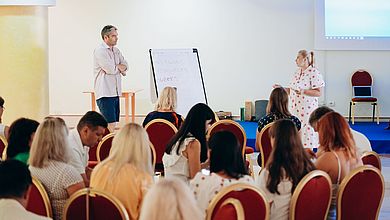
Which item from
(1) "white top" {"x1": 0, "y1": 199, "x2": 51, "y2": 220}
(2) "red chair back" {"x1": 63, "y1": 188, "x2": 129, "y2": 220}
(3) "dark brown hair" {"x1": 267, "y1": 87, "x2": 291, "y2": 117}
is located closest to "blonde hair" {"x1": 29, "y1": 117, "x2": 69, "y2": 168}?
(2) "red chair back" {"x1": 63, "y1": 188, "x2": 129, "y2": 220}

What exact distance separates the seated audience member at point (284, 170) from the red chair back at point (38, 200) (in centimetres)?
118

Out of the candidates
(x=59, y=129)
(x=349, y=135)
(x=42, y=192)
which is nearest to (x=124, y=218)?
(x=42, y=192)

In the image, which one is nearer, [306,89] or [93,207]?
[93,207]

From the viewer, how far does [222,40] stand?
1159 cm

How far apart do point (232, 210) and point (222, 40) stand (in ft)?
29.7

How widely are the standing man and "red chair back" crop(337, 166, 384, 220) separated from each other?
175 inches

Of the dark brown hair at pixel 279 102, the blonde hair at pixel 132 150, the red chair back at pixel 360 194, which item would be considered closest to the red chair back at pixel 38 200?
the blonde hair at pixel 132 150

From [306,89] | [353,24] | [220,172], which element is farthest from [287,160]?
[353,24]

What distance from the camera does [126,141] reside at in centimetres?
346

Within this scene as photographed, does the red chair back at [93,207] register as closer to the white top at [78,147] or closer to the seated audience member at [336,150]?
the white top at [78,147]

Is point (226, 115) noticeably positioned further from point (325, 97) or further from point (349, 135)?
point (349, 135)

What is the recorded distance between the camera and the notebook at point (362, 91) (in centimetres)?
1131

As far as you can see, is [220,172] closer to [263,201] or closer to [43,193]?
[263,201]

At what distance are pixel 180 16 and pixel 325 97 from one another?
298 cm
